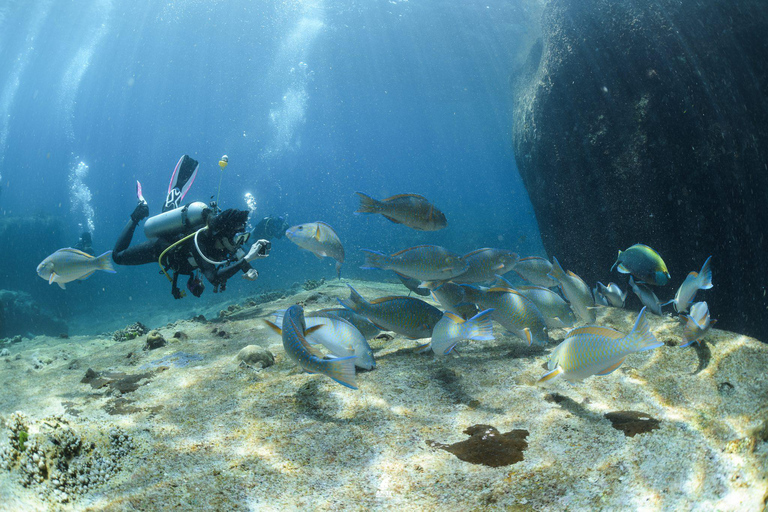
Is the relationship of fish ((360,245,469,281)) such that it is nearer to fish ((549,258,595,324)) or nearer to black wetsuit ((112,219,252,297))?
fish ((549,258,595,324))

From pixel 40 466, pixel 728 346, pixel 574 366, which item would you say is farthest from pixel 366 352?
pixel 728 346

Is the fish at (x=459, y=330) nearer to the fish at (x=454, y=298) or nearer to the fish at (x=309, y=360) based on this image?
the fish at (x=454, y=298)

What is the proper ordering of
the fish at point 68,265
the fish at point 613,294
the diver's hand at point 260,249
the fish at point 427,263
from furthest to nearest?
the fish at point 613,294, the diver's hand at point 260,249, the fish at point 68,265, the fish at point 427,263

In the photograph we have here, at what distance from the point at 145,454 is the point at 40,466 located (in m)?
0.46

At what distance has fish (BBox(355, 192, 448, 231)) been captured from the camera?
346 cm

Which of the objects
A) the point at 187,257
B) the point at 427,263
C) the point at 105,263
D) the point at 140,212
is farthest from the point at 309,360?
the point at 140,212

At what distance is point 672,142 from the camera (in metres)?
5.69

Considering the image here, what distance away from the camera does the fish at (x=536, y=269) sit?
13.6 ft

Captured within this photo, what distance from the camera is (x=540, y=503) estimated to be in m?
1.57

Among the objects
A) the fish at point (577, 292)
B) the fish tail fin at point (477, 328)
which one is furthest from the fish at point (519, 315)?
the fish at point (577, 292)

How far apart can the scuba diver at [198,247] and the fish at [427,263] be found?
218cm

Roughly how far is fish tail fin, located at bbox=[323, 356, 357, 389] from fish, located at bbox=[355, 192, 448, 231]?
68.6 inches

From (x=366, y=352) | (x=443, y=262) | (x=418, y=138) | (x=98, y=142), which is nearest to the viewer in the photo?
(x=366, y=352)

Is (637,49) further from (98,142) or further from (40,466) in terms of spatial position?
(98,142)
